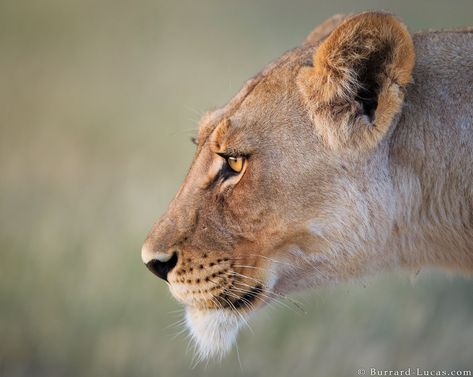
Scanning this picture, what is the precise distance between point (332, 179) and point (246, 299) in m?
0.55

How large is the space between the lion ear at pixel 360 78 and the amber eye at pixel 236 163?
302 mm

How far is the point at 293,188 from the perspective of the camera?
10.9 feet

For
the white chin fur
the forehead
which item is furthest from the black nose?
the forehead

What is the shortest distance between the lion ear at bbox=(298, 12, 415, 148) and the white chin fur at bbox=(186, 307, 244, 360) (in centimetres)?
76

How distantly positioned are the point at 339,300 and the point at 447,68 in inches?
107

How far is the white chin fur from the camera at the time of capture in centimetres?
348

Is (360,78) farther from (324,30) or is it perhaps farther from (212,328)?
(212,328)

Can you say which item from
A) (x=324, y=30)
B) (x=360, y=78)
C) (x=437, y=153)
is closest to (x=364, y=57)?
(x=360, y=78)

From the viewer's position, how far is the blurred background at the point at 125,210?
5.28 m

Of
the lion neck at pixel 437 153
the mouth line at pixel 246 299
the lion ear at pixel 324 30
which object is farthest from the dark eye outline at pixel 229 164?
the lion ear at pixel 324 30

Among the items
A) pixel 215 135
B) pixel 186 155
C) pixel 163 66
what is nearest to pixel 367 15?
pixel 215 135

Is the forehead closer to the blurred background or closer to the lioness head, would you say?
the lioness head

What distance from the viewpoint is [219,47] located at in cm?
891

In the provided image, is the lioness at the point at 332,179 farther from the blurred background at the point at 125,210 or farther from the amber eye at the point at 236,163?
the blurred background at the point at 125,210
